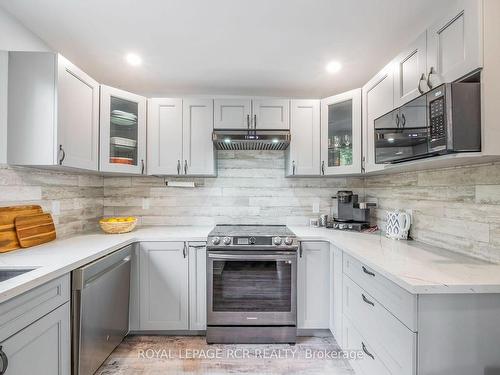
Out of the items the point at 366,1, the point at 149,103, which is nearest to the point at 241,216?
the point at 149,103

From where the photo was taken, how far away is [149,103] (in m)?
2.49

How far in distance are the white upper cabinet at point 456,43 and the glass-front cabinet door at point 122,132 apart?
2311 millimetres

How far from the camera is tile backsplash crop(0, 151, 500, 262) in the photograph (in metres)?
1.71

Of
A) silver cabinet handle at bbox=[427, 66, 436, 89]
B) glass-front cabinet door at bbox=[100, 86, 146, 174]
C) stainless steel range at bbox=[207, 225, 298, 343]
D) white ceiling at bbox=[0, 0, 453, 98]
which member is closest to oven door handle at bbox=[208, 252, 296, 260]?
stainless steel range at bbox=[207, 225, 298, 343]

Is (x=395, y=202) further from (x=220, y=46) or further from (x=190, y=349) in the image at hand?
(x=190, y=349)

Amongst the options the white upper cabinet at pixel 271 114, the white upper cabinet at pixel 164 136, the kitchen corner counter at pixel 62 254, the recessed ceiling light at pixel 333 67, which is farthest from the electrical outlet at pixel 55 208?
the recessed ceiling light at pixel 333 67

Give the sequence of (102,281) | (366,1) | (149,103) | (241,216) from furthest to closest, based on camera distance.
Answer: (241,216) → (149,103) → (102,281) → (366,1)

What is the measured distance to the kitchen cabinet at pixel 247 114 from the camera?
2.50m

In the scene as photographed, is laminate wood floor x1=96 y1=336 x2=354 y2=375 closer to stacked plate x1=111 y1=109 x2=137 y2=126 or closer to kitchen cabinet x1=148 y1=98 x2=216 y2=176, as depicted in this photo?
kitchen cabinet x1=148 y1=98 x2=216 y2=176

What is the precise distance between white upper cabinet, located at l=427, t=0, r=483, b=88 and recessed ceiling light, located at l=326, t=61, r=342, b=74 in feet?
2.90

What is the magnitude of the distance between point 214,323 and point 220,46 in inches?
88.6

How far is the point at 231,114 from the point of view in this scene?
251cm

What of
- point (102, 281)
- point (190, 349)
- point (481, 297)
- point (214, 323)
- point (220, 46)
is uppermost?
point (220, 46)

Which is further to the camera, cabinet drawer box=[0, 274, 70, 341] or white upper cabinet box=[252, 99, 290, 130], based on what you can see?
white upper cabinet box=[252, 99, 290, 130]
